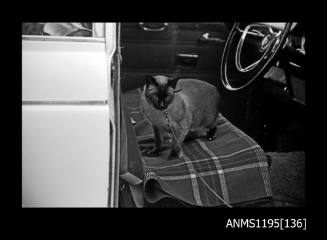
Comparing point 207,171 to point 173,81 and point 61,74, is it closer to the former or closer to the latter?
point 173,81

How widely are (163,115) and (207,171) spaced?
24 cm

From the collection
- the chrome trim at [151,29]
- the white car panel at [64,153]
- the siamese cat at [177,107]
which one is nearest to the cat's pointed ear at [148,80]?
the siamese cat at [177,107]

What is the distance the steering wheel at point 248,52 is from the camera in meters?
1.47

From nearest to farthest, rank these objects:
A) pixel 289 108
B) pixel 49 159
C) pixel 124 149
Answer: pixel 49 159 < pixel 124 149 < pixel 289 108

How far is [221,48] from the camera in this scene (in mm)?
1521

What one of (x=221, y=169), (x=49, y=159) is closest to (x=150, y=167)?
(x=221, y=169)

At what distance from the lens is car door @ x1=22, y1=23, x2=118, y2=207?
48.9 inches

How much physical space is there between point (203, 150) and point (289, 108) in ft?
0.98

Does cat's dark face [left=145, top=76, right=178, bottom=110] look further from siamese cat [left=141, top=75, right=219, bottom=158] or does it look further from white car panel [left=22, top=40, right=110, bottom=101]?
white car panel [left=22, top=40, right=110, bottom=101]

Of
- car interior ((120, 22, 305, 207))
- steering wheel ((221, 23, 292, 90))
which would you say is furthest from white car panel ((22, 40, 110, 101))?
steering wheel ((221, 23, 292, 90))

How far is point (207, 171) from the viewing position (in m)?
1.45

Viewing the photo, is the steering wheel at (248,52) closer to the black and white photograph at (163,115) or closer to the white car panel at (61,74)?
the black and white photograph at (163,115)
